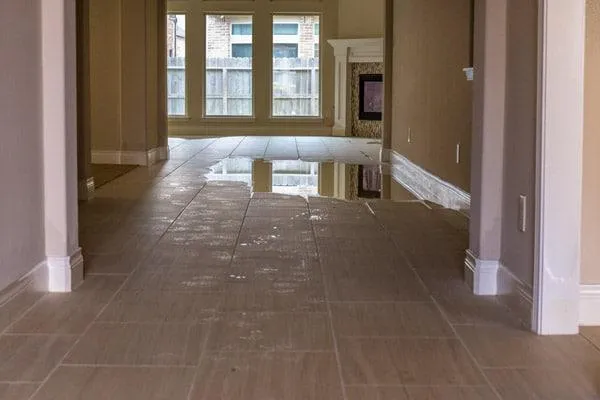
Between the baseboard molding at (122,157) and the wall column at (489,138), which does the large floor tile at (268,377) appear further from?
the baseboard molding at (122,157)

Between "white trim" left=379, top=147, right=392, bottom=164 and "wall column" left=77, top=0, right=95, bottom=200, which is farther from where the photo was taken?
"white trim" left=379, top=147, right=392, bottom=164

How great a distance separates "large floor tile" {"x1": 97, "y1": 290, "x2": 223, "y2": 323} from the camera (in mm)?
2900

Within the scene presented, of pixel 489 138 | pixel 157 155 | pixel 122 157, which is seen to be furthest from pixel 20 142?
pixel 157 155

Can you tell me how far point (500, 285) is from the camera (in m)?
3.19

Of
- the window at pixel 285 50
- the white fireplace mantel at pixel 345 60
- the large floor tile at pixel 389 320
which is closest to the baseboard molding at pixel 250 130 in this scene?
the white fireplace mantel at pixel 345 60

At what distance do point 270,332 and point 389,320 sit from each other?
1.47 feet

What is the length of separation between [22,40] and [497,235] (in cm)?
195

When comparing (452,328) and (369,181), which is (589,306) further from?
(369,181)

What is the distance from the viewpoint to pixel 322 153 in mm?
11797

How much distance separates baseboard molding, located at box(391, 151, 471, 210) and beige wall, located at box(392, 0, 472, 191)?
0.23ft

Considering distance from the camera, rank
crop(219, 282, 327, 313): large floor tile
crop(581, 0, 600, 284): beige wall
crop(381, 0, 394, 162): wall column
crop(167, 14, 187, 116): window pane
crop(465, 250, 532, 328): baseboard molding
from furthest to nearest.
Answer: crop(167, 14, 187, 116): window pane, crop(381, 0, 394, 162): wall column, crop(219, 282, 327, 313): large floor tile, crop(465, 250, 532, 328): baseboard molding, crop(581, 0, 600, 284): beige wall

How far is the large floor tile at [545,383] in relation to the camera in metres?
2.16

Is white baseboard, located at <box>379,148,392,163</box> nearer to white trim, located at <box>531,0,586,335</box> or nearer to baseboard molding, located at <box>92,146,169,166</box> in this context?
baseboard molding, located at <box>92,146,169,166</box>

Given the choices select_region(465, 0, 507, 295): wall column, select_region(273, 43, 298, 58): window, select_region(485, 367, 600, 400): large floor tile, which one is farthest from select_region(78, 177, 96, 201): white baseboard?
select_region(273, 43, 298, 58): window
